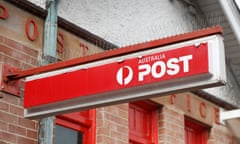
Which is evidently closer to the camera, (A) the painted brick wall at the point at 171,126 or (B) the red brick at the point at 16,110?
(B) the red brick at the point at 16,110

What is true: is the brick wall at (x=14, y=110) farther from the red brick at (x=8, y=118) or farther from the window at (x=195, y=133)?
the window at (x=195, y=133)

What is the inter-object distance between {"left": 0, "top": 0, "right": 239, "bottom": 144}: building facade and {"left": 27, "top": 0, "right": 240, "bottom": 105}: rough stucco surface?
0.13 ft

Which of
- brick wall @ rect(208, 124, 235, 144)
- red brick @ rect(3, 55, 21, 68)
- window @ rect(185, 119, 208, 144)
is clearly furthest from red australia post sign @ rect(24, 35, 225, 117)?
brick wall @ rect(208, 124, 235, 144)

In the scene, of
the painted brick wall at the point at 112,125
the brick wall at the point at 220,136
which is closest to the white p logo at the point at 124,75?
the painted brick wall at the point at 112,125

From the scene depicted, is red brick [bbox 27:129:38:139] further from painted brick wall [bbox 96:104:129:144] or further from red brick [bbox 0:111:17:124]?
painted brick wall [bbox 96:104:129:144]

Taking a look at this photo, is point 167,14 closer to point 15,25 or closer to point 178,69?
point 15,25

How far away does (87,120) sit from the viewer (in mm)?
8375

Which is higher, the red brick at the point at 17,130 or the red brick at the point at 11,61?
the red brick at the point at 11,61

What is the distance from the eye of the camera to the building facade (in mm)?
7133

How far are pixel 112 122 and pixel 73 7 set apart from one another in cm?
157

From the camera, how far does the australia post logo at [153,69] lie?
5.25m

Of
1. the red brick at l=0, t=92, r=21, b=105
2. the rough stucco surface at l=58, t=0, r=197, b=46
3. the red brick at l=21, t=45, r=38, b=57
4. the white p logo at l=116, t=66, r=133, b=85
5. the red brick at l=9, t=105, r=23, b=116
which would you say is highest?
the rough stucco surface at l=58, t=0, r=197, b=46

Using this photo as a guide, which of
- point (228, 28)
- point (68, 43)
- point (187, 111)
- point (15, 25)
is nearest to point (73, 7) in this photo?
point (68, 43)

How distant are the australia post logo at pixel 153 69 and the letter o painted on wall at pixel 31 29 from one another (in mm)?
2179
